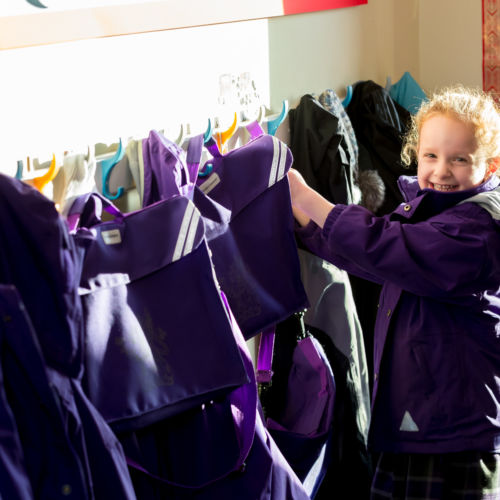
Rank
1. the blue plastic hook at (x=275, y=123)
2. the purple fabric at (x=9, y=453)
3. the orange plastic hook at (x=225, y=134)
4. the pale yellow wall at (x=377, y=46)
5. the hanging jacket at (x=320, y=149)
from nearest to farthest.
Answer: the purple fabric at (x=9, y=453) → the orange plastic hook at (x=225, y=134) → the blue plastic hook at (x=275, y=123) → the hanging jacket at (x=320, y=149) → the pale yellow wall at (x=377, y=46)

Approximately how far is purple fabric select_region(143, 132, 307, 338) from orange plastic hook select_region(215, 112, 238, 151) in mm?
68

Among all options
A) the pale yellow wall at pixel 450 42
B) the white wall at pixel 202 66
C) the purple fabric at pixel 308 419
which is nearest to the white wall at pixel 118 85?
the white wall at pixel 202 66

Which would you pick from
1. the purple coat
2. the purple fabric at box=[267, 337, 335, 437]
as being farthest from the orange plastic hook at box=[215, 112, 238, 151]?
the purple fabric at box=[267, 337, 335, 437]

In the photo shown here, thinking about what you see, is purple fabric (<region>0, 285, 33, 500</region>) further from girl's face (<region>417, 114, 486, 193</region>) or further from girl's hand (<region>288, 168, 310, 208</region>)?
girl's face (<region>417, 114, 486, 193</region>)

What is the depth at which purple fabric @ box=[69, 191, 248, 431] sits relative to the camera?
111 centimetres

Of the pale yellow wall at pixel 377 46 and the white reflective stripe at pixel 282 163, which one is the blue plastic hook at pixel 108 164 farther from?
the pale yellow wall at pixel 377 46

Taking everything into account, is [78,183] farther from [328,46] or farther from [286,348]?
[328,46]

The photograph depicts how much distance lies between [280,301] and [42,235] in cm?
64

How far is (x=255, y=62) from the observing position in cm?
181

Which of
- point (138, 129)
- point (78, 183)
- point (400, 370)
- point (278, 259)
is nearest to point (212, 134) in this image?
point (138, 129)

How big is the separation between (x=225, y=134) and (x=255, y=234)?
215 mm

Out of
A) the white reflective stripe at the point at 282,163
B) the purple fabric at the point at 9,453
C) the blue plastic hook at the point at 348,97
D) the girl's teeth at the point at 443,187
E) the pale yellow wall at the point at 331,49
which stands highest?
the pale yellow wall at the point at 331,49

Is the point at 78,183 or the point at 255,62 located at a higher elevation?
the point at 255,62

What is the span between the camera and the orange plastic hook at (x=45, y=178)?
111cm
